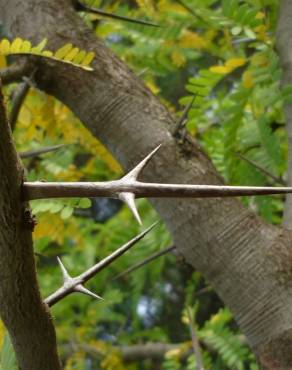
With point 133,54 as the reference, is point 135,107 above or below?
above

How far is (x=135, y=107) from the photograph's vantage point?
116 cm

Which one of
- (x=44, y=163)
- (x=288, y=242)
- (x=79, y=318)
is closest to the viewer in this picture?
(x=288, y=242)

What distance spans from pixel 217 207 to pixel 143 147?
16 centimetres

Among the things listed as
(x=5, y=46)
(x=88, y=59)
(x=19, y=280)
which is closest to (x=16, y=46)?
(x=5, y=46)

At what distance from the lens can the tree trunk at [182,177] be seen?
1029mm

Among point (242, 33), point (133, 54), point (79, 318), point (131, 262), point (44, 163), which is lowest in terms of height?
point (79, 318)

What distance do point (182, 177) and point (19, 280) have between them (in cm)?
53

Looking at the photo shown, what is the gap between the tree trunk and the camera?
3.38ft

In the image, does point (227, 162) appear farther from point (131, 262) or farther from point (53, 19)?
point (131, 262)

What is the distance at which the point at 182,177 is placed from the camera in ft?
3.62

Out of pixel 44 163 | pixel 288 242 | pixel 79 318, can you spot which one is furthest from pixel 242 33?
pixel 79 318

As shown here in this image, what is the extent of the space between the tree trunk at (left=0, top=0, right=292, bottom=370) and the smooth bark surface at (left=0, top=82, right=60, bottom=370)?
1.38 ft

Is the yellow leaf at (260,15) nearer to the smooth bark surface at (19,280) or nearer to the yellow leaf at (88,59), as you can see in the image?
the yellow leaf at (88,59)

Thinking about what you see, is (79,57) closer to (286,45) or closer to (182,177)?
(182,177)
